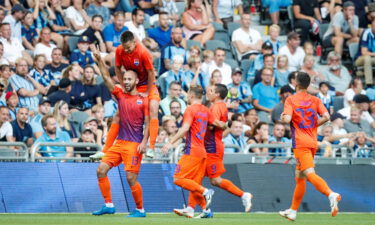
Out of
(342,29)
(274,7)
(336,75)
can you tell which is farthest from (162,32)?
(342,29)

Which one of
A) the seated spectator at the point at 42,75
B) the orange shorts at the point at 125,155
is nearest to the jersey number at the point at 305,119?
the orange shorts at the point at 125,155

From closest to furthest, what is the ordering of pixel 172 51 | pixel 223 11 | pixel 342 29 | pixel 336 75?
pixel 172 51 → pixel 336 75 → pixel 223 11 → pixel 342 29

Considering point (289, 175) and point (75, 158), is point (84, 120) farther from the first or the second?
point (289, 175)

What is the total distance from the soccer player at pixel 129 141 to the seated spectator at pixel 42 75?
585 centimetres

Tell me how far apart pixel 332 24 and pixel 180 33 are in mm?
5515

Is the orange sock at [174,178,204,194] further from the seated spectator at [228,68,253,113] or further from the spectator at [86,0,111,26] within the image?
the spectator at [86,0,111,26]

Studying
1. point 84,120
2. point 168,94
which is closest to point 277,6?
point 168,94

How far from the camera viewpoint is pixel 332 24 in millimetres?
24625

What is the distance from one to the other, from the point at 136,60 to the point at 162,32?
8.57m

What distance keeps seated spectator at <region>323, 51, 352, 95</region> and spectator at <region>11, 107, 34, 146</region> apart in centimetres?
925

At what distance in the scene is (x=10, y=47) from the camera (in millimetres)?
19656

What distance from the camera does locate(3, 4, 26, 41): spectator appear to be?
804 inches

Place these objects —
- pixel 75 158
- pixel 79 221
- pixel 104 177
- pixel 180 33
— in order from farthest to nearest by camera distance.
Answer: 1. pixel 180 33
2. pixel 75 158
3. pixel 104 177
4. pixel 79 221

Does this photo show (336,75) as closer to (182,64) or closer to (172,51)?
(182,64)
